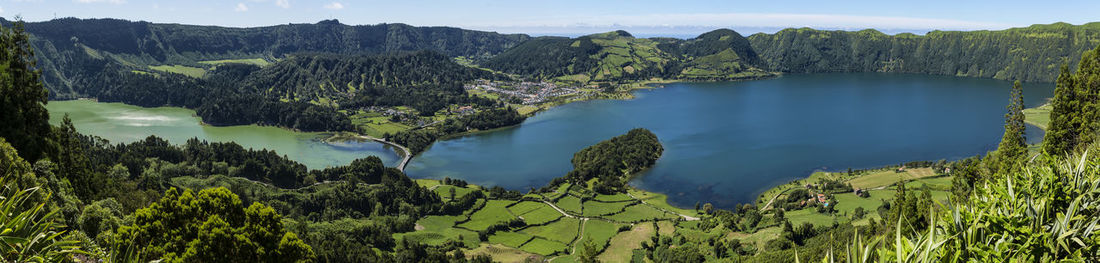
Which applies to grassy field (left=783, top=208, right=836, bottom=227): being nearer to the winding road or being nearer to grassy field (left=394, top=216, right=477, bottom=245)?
grassy field (left=394, top=216, right=477, bottom=245)

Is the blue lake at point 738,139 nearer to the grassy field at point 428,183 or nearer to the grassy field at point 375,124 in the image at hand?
the grassy field at point 428,183

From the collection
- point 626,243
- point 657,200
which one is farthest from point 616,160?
point 626,243

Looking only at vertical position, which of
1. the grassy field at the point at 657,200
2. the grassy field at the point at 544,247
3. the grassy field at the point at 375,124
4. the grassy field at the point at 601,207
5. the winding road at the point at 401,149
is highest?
the grassy field at the point at 375,124

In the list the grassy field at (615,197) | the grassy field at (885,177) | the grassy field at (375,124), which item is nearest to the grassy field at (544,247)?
the grassy field at (615,197)

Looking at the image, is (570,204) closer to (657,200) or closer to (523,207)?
(523,207)

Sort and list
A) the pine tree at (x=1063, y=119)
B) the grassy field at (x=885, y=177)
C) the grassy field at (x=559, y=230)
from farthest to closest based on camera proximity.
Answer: the grassy field at (x=885, y=177)
the grassy field at (x=559, y=230)
the pine tree at (x=1063, y=119)

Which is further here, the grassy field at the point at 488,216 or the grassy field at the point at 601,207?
the grassy field at the point at 601,207

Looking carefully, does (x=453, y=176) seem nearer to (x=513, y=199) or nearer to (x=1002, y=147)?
(x=513, y=199)
